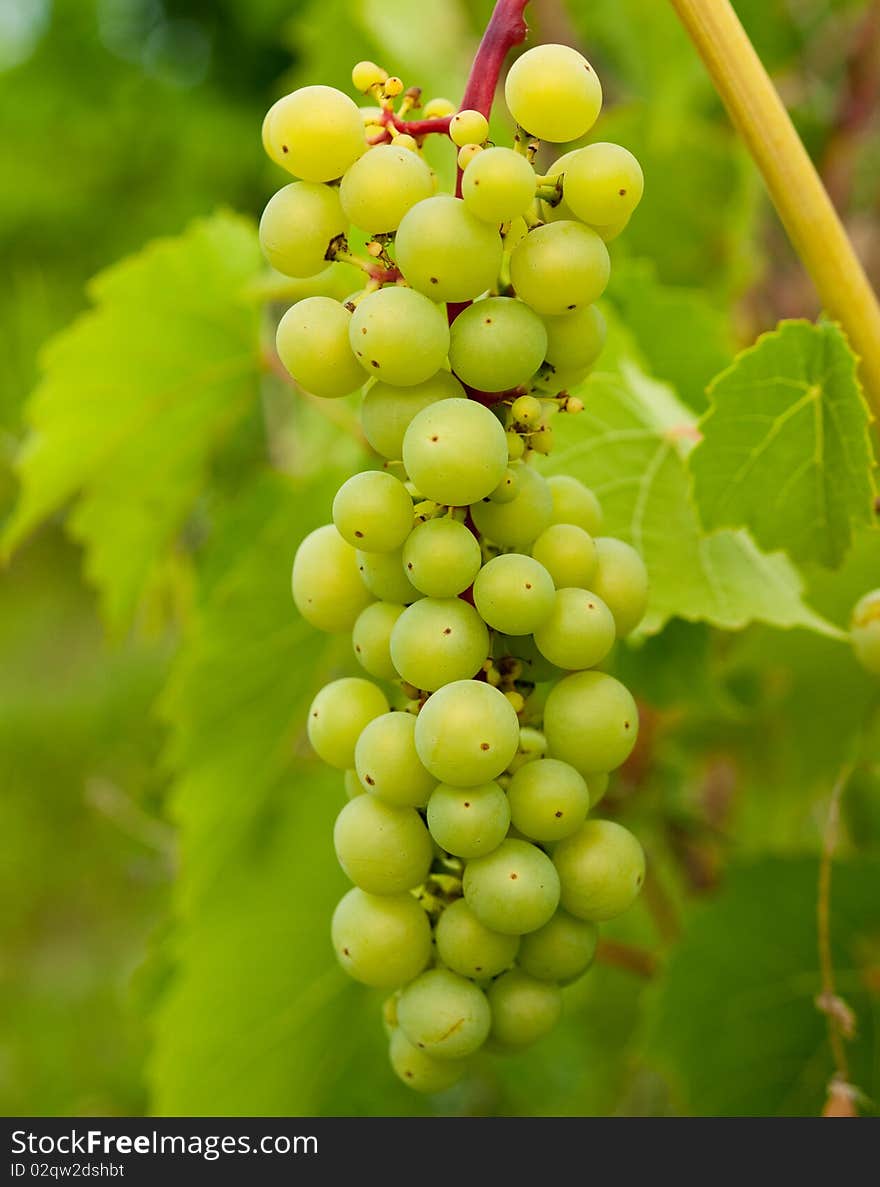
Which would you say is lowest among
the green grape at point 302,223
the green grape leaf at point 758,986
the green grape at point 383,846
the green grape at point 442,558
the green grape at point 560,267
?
the green grape leaf at point 758,986

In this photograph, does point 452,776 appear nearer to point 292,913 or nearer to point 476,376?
point 476,376

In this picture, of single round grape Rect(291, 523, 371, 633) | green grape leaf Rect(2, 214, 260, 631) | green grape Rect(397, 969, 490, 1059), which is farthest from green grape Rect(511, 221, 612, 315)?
green grape leaf Rect(2, 214, 260, 631)

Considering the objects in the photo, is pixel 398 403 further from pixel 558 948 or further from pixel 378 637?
pixel 558 948

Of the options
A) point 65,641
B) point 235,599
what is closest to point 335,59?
point 235,599

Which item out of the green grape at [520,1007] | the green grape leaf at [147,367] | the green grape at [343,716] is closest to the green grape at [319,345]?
the green grape at [343,716]

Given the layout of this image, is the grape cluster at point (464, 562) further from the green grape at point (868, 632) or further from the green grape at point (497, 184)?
the green grape at point (868, 632)
